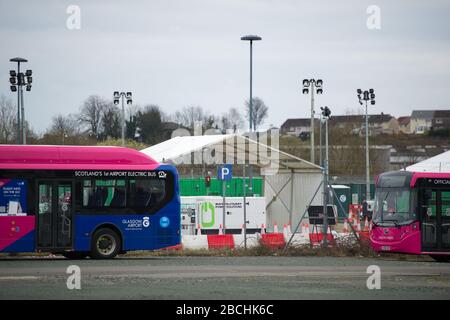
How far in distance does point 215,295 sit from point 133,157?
480 inches

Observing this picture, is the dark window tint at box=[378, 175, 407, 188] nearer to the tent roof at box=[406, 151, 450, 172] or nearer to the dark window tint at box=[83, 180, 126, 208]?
the dark window tint at box=[83, 180, 126, 208]

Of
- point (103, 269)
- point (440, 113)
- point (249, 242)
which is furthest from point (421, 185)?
point (440, 113)

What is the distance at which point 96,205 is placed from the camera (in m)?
27.0

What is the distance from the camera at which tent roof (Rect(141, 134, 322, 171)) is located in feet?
143

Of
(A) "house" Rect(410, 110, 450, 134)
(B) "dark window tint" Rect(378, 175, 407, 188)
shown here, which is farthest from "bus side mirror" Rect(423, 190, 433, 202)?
(A) "house" Rect(410, 110, 450, 134)

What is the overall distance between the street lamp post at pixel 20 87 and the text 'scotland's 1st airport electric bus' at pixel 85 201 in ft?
57.9

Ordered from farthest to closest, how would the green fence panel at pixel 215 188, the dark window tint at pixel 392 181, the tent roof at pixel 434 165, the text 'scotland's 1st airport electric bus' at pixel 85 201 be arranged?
the green fence panel at pixel 215 188 → the tent roof at pixel 434 165 → the dark window tint at pixel 392 181 → the text 'scotland's 1st airport electric bus' at pixel 85 201

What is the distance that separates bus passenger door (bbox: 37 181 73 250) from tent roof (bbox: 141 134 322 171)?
50.7 feet

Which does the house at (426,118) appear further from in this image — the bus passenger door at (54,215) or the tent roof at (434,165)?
the bus passenger door at (54,215)

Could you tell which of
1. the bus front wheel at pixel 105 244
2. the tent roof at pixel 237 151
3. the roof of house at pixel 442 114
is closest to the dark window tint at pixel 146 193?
the bus front wheel at pixel 105 244

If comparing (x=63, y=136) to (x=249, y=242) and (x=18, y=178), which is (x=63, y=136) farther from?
(x=18, y=178)

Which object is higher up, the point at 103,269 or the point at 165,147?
the point at 165,147

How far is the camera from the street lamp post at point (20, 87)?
148ft
